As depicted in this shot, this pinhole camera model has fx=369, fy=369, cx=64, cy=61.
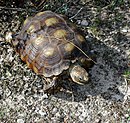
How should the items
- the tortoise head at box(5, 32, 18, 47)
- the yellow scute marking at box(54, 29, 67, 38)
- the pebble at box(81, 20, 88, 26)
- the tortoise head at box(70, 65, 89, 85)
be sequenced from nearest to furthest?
the tortoise head at box(70, 65, 89, 85), the yellow scute marking at box(54, 29, 67, 38), the tortoise head at box(5, 32, 18, 47), the pebble at box(81, 20, 88, 26)

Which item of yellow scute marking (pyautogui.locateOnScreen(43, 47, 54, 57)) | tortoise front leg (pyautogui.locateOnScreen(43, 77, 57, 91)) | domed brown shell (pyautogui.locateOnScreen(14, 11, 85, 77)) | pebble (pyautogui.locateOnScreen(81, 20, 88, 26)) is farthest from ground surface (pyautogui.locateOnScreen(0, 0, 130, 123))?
yellow scute marking (pyautogui.locateOnScreen(43, 47, 54, 57))

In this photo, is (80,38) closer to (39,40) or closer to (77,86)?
(39,40)

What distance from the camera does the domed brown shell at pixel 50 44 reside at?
3576 mm

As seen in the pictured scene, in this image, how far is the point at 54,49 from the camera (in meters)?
3.58

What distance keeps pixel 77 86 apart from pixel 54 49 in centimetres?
53

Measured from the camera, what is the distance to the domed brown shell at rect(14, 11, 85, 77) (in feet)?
11.7

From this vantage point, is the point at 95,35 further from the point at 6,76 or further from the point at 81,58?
the point at 6,76

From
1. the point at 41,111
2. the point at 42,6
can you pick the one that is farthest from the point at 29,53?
the point at 42,6

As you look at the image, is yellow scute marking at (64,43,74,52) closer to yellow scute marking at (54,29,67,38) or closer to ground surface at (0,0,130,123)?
yellow scute marking at (54,29,67,38)

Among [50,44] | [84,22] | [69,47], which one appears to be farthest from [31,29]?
[84,22]

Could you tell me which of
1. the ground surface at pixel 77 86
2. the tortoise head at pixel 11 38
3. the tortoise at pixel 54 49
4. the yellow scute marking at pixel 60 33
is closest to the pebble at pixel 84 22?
the ground surface at pixel 77 86

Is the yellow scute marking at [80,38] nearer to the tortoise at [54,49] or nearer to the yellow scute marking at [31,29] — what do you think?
the tortoise at [54,49]

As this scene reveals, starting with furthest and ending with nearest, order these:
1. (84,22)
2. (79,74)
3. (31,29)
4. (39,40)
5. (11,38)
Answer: (84,22) < (11,38) < (31,29) < (39,40) < (79,74)

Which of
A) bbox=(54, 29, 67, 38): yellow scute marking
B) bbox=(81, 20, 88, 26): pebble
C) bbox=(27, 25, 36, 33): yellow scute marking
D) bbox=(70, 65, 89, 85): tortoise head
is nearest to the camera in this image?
bbox=(70, 65, 89, 85): tortoise head
